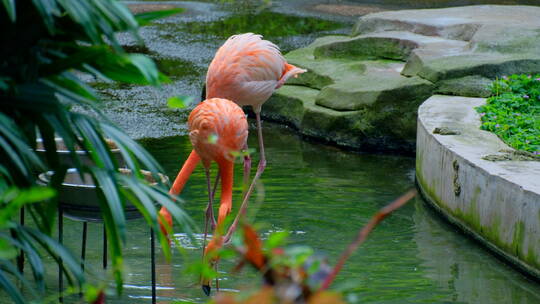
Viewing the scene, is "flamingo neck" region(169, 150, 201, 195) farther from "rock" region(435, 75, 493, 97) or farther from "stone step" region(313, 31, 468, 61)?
"stone step" region(313, 31, 468, 61)

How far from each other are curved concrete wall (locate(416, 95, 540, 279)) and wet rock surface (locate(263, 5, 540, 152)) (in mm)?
572

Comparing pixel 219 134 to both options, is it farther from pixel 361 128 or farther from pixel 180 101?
pixel 361 128

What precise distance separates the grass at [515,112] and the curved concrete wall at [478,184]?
0.08 metres

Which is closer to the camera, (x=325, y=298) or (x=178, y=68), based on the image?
(x=325, y=298)

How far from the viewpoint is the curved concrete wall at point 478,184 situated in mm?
3879

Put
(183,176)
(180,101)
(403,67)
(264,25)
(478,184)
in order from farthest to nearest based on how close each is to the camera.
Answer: (264,25) < (403,67) < (478,184) < (183,176) < (180,101)

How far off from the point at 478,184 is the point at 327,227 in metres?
0.87

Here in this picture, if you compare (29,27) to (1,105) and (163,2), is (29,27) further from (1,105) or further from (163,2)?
(163,2)

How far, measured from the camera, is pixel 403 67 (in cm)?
721

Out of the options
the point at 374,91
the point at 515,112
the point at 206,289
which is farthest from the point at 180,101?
the point at 374,91

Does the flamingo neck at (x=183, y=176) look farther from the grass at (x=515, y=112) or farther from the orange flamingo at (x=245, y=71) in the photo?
the grass at (x=515, y=112)

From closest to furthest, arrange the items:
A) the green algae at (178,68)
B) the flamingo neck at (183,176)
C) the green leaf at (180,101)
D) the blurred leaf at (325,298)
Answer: the blurred leaf at (325,298), the green leaf at (180,101), the flamingo neck at (183,176), the green algae at (178,68)

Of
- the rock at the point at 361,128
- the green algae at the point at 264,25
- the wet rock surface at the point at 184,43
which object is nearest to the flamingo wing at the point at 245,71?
the rock at the point at 361,128

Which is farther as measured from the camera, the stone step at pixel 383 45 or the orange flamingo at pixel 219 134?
the stone step at pixel 383 45
